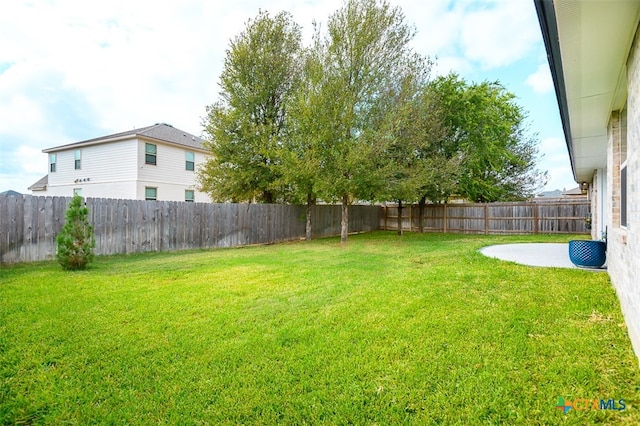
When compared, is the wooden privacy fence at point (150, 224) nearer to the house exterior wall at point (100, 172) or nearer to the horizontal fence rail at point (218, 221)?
the horizontal fence rail at point (218, 221)

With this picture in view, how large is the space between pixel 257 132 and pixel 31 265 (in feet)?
27.3

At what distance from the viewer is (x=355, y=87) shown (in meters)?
11.3

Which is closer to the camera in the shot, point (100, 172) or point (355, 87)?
point (355, 87)

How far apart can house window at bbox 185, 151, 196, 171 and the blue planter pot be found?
17.6 meters

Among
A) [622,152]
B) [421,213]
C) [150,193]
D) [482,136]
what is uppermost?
[482,136]

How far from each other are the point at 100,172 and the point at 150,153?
3.11m

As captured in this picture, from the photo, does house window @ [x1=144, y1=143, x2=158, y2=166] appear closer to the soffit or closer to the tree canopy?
the tree canopy

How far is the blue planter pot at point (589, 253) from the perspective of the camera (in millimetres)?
5551

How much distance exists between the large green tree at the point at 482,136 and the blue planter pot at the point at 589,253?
8.99m

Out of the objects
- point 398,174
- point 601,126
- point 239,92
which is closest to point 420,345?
point 601,126

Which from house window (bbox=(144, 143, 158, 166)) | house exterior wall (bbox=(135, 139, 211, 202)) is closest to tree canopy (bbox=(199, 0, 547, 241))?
house exterior wall (bbox=(135, 139, 211, 202))

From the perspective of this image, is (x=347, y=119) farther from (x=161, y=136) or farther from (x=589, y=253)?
(x=161, y=136)

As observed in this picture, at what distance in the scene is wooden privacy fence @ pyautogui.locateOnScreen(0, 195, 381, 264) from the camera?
7.26 metres

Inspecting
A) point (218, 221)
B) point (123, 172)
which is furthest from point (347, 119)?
point (123, 172)
